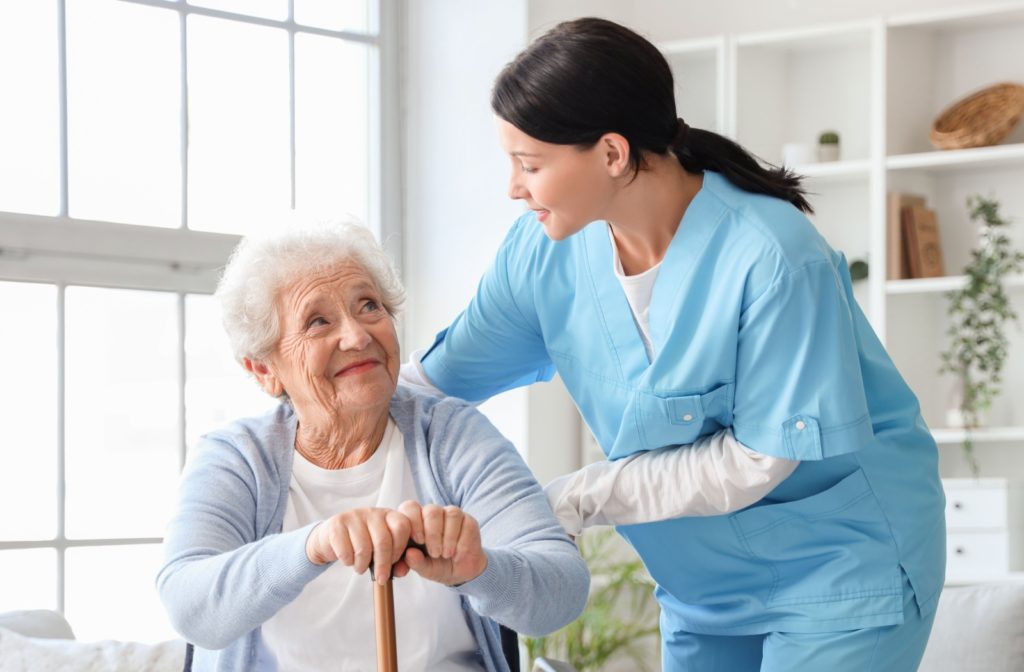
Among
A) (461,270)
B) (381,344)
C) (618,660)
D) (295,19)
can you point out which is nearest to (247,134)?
(295,19)

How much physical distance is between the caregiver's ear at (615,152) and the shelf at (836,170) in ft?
8.38

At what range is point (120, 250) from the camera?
358 cm

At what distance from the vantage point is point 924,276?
412cm

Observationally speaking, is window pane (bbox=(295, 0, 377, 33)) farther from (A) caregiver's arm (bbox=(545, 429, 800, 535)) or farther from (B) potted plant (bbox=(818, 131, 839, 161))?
(A) caregiver's arm (bbox=(545, 429, 800, 535))

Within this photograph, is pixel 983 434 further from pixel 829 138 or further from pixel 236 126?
pixel 236 126

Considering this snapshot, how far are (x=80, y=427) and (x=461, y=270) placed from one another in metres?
1.24

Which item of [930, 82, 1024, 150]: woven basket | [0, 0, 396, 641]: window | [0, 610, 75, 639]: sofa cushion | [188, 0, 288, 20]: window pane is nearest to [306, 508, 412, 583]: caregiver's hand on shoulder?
[0, 610, 75, 639]: sofa cushion

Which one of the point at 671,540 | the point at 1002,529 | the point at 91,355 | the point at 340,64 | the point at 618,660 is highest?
the point at 340,64

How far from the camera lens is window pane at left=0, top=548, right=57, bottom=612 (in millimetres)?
3309

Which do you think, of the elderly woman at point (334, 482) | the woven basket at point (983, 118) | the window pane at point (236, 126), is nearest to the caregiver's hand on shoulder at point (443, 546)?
Result: the elderly woman at point (334, 482)

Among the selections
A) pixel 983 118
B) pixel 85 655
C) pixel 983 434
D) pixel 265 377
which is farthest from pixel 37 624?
pixel 983 118

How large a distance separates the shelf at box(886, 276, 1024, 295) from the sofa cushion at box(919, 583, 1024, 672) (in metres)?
1.50

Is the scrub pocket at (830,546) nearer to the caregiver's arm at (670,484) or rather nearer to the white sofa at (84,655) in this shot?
the caregiver's arm at (670,484)

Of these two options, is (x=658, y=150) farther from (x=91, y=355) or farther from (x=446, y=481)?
(x=91, y=355)
